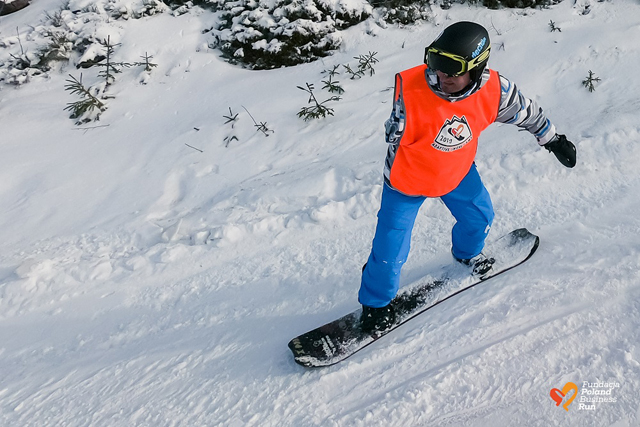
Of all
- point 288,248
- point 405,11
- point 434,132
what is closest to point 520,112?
point 434,132

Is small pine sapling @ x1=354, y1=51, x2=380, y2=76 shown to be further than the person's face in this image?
Yes

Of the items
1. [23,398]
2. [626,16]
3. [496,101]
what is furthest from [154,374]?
[626,16]

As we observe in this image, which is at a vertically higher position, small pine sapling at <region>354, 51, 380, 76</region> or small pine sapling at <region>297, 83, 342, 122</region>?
small pine sapling at <region>354, 51, 380, 76</region>

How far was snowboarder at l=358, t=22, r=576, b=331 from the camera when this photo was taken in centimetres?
198

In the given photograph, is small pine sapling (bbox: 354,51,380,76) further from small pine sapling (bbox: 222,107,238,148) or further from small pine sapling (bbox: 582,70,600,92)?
small pine sapling (bbox: 582,70,600,92)

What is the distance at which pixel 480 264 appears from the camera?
3.21 meters

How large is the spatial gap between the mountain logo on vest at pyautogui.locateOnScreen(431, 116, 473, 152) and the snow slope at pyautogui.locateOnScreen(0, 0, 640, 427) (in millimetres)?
1326

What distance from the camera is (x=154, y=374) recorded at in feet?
10.0

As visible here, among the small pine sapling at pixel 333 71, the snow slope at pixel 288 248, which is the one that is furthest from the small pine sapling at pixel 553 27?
the small pine sapling at pixel 333 71

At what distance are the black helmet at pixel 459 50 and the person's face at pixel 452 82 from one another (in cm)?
4

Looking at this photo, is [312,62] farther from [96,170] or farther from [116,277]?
[116,277]

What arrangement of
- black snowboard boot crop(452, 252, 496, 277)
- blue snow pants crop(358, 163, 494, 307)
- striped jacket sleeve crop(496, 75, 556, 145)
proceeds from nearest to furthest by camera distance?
striped jacket sleeve crop(496, 75, 556, 145), blue snow pants crop(358, 163, 494, 307), black snowboard boot crop(452, 252, 496, 277)

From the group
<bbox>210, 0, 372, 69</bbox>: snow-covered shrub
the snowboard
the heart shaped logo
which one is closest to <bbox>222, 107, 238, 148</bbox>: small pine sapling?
<bbox>210, 0, 372, 69</bbox>: snow-covered shrub

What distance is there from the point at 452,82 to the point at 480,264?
64.8 inches
